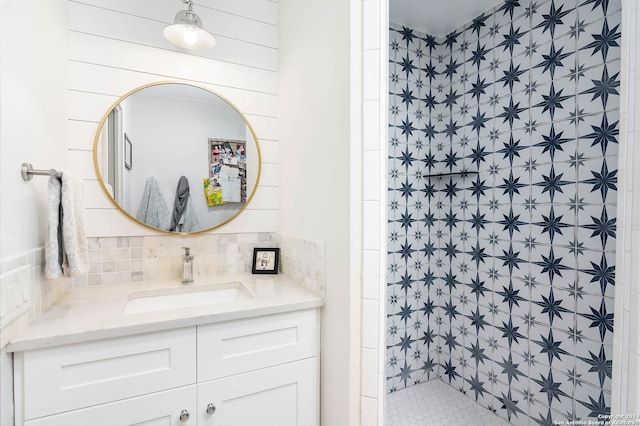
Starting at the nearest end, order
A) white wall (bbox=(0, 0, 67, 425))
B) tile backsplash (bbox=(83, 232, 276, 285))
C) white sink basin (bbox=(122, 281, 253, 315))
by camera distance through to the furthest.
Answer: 1. white wall (bbox=(0, 0, 67, 425))
2. white sink basin (bbox=(122, 281, 253, 315))
3. tile backsplash (bbox=(83, 232, 276, 285))

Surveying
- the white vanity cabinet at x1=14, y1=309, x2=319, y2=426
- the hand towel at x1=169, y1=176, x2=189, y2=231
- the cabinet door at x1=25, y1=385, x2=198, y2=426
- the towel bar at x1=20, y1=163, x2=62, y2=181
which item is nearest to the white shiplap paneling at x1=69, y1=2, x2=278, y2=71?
the hand towel at x1=169, y1=176, x2=189, y2=231

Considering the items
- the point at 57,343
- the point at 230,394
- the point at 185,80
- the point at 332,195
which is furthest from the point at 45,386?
the point at 185,80

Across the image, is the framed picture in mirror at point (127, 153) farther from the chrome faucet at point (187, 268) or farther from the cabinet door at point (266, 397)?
the cabinet door at point (266, 397)

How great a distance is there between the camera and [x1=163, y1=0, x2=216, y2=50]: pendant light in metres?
1.34

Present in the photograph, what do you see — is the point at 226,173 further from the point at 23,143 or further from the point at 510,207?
the point at 510,207

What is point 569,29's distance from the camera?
1.49 m

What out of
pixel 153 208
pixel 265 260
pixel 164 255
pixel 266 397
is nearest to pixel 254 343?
pixel 266 397

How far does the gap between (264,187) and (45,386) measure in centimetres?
117

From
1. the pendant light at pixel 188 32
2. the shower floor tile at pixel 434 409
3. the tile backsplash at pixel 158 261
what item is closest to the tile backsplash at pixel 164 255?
the tile backsplash at pixel 158 261

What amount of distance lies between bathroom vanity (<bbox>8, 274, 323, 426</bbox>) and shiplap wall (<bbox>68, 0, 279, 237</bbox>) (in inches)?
19.2

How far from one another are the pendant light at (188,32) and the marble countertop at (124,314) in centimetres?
112

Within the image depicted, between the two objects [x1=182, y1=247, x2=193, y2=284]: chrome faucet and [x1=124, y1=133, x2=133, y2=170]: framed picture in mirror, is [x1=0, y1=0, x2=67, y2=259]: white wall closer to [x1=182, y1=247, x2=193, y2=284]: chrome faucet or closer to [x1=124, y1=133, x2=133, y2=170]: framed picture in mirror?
[x1=124, y1=133, x2=133, y2=170]: framed picture in mirror

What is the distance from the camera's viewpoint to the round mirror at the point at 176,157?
142 cm

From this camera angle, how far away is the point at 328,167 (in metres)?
1.21
